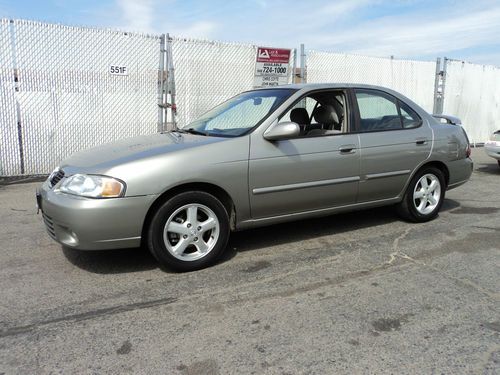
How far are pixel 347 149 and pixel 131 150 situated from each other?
6.95ft

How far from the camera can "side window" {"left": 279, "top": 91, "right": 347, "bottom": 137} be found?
4746 mm

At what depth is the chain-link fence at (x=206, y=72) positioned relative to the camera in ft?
30.5

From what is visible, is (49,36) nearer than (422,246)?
No

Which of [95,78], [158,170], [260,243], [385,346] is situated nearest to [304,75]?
[95,78]

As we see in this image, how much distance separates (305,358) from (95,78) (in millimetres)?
7346

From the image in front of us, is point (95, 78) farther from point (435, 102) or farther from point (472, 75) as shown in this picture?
point (472, 75)

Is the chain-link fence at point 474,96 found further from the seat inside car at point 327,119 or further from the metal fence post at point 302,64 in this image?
the seat inside car at point 327,119

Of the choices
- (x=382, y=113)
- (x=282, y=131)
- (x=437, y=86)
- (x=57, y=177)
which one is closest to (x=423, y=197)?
(x=382, y=113)

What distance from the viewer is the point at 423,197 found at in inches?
212

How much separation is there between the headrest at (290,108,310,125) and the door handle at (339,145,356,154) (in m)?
0.53

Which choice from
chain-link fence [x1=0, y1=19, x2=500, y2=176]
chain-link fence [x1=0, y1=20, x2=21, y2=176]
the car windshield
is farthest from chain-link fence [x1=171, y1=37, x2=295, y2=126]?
the car windshield

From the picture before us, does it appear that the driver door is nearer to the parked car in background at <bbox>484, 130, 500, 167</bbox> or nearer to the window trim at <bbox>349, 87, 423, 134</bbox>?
the window trim at <bbox>349, 87, 423, 134</bbox>

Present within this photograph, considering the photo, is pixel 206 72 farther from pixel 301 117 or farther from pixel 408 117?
pixel 408 117

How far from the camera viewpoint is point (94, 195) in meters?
3.57
